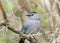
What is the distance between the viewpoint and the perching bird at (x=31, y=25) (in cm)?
475

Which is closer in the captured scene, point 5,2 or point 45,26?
point 5,2

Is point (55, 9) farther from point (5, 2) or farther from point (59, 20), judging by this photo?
point (5, 2)

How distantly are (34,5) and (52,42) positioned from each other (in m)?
1.87

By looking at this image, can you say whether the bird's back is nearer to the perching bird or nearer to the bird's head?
the perching bird

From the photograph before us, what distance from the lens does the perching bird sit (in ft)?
15.6

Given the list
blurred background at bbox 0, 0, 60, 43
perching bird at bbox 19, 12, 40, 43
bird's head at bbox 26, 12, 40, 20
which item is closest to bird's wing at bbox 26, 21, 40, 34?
perching bird at bbox 19, 12, 40, 43

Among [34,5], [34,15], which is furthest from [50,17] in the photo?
[34,5]

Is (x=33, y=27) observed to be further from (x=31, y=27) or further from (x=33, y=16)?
(x=33, y=16)

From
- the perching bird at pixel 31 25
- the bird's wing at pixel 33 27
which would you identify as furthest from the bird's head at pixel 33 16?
the bird's wing at pixel 33 27

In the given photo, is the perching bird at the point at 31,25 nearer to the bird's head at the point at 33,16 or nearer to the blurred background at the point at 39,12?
the bird's head at the point at 33,16

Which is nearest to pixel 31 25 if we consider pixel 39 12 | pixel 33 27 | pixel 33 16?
pixel 33 27

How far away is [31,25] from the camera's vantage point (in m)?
5.03

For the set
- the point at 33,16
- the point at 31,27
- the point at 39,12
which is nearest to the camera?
the point at 31,27

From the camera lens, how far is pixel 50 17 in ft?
16.5
